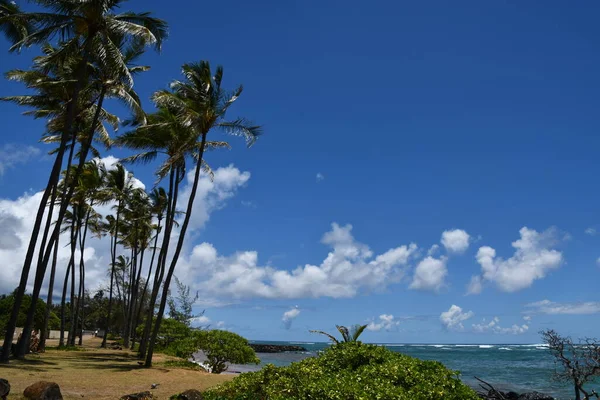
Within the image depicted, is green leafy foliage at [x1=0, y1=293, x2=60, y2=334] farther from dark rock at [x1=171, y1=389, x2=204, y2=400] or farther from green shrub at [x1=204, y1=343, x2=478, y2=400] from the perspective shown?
green shrub at [x1=204, y1=343, x2=478, y2=400]

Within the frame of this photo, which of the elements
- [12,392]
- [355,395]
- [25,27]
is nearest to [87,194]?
[25,27]

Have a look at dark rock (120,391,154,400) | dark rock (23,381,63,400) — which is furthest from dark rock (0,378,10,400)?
dark rock (120,391,154,400)

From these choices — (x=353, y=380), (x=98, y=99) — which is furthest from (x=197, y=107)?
(x=353, y=380)

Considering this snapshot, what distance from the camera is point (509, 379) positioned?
37.2 metres

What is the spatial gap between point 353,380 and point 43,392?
6278 mm

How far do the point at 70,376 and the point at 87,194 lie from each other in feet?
56.1

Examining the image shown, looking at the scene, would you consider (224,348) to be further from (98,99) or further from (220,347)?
(98,99)

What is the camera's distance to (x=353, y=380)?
20.4 ft

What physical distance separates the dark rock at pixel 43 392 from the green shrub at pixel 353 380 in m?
3.69

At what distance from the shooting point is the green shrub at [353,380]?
19.0 ft

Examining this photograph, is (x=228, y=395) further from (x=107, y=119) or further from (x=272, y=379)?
(x=107, y=119)

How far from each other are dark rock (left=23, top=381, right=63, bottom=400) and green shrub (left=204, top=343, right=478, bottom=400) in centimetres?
369

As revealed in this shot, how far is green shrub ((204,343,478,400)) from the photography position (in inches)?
228

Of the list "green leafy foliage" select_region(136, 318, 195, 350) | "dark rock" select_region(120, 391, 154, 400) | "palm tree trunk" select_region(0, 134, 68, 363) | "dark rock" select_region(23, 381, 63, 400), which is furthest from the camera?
"green leafy foliage" select_region(136, 318, 195, 350)
